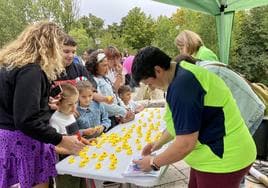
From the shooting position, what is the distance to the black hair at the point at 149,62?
4.53ft

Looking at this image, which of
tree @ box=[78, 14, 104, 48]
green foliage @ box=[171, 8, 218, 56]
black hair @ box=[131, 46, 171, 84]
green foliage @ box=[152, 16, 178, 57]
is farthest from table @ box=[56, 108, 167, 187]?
tree @ box=[78, 14, 104, 48]

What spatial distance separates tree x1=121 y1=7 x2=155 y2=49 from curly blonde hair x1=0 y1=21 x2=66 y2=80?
25.0 m

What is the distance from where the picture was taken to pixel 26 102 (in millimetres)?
1592

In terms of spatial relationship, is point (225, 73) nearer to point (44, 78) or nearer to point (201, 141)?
point (201, 141)

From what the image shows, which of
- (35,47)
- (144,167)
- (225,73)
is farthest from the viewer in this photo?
(225,73)

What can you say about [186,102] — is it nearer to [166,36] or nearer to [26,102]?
[26,102]

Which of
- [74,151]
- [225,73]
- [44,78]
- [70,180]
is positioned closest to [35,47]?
[44,78]

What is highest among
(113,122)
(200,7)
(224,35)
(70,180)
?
(200,7)

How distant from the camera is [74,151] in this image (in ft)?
6.31

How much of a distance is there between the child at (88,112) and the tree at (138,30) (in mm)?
24081

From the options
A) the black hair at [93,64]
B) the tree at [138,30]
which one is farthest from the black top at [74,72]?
the tree at [138,30]

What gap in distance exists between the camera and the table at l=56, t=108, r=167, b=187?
1.63 meters

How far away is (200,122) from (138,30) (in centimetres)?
2637

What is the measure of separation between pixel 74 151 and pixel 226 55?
3114 millimetres
